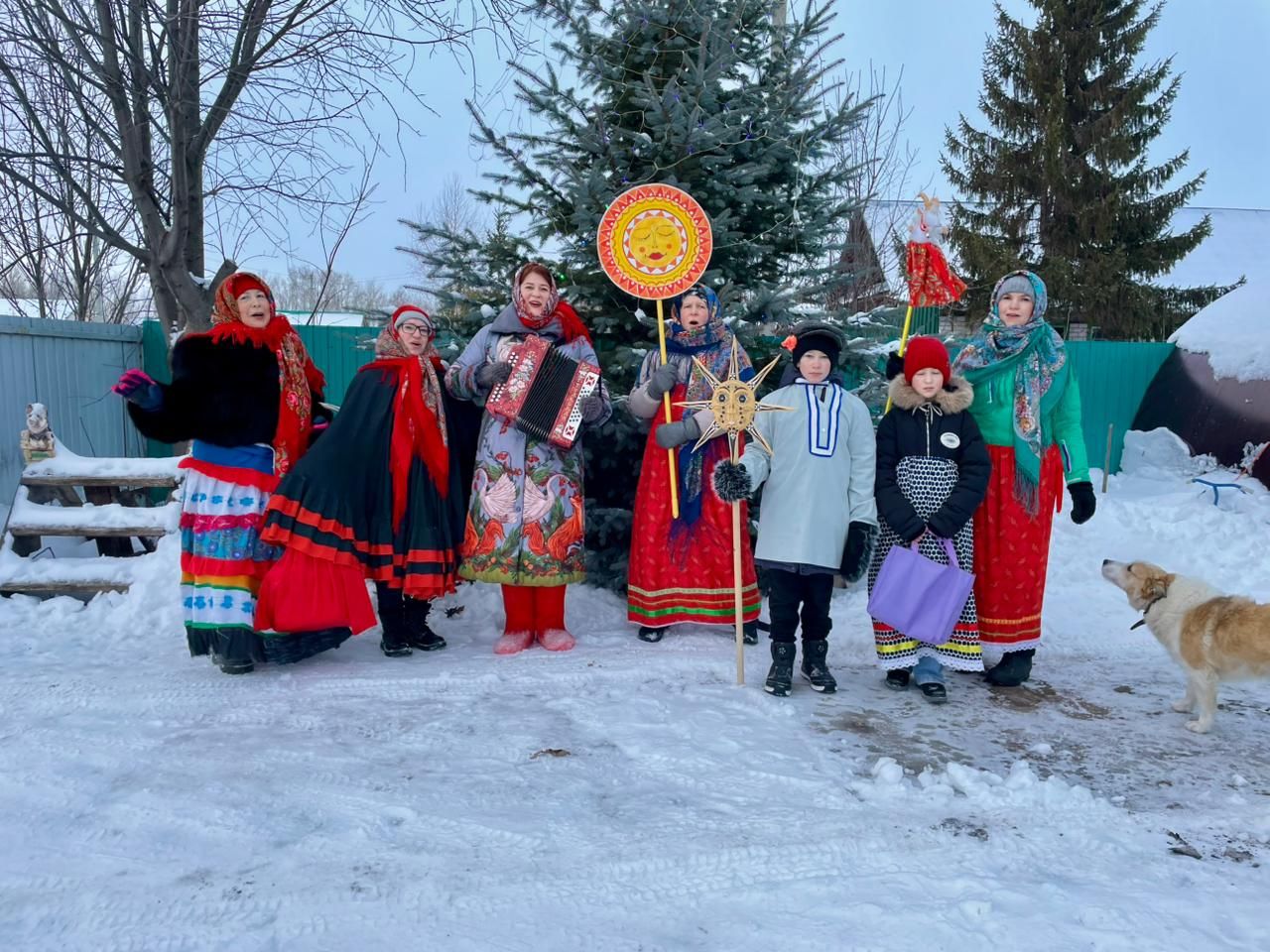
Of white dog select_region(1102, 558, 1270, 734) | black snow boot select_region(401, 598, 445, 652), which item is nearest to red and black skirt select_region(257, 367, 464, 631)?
black snow boot select_region(401, 598, 445, 652)

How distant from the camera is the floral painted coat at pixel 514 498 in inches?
188

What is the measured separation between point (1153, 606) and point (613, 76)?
452 centimetres

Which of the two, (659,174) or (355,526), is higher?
(659,174)

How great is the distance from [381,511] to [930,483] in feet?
9.36

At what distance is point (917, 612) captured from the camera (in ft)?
13.6

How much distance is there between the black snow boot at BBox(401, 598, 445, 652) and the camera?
499 centimetres

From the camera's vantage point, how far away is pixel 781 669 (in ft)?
13.7

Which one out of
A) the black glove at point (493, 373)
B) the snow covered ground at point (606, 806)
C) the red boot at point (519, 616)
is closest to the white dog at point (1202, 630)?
the snow covered ground at point (606, 806)

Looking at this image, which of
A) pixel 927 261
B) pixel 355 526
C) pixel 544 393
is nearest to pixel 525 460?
pixel 544 393

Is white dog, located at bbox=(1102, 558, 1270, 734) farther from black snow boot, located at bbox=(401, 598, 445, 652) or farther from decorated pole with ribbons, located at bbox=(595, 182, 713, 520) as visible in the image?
black snow boot, located at bbox=(401, 598, 445, 652)

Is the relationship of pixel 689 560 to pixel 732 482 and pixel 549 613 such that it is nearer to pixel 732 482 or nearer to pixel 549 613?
pixel 549 613

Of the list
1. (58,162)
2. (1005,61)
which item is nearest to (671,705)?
(58,162)

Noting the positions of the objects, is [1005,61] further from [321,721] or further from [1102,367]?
[321,721]

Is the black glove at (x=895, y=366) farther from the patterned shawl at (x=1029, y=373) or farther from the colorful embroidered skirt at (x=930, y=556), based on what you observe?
the colorful embroidered skirt at (x=930, y=556)
